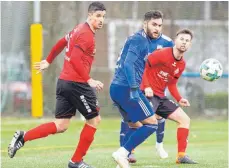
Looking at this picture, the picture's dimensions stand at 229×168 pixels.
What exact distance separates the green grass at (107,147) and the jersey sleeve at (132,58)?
1.36 meters

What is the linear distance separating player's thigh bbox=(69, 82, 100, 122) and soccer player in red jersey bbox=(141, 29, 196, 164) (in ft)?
3.07

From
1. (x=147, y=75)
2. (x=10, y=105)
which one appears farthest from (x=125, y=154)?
(x=10, y=105)

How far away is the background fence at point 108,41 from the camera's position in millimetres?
18781

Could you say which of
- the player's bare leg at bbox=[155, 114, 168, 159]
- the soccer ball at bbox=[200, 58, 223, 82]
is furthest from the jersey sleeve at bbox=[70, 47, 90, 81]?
the player's bare leg at bbox=[155, 114, 168, 159]

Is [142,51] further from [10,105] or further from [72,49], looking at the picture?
[10,105]

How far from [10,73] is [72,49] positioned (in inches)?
424

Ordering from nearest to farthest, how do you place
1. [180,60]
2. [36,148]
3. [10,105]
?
1. [180,60]
2. [36,148]
3. [10,105]

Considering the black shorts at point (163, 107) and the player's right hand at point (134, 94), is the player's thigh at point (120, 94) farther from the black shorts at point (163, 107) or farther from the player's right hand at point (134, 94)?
the black shorts at point (163, 107)

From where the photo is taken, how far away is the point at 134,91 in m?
8.11

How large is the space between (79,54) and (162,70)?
1766mm

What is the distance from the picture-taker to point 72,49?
27.8ft

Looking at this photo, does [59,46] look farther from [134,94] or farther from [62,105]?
[134,94]

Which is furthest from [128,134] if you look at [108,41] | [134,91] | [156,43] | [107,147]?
[108,41]

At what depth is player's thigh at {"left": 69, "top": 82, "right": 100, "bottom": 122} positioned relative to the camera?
8.52 m
